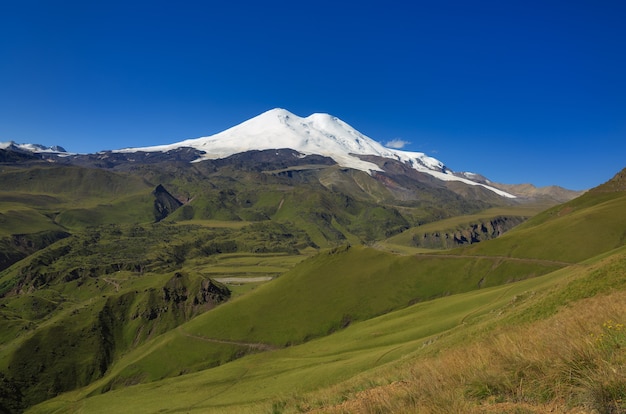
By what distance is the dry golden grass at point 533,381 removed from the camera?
24.4 ft

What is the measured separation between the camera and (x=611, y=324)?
10883mm

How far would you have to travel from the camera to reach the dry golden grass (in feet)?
24.4

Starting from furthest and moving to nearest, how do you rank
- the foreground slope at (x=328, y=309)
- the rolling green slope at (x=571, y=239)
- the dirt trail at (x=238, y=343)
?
the rolling green slope at (x=571, y=239) → the dirt trail at (x=238, y=343) → the foreground slope at (x=328, y=309)

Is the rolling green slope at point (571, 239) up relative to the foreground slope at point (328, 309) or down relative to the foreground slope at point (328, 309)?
up

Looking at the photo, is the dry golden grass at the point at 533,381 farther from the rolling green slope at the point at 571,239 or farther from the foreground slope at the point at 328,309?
the rolling green slope at the point at 571,239

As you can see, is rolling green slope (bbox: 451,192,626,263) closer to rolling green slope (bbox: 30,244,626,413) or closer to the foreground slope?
the foreground slope

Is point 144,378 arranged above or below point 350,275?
below

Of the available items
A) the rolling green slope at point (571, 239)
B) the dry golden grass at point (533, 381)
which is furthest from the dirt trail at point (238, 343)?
the dry golden grass at point (533, 381)

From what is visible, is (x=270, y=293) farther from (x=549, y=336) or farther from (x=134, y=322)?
(x=549, y=336)

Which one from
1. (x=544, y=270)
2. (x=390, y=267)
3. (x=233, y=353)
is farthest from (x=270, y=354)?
(x=544, y=270)

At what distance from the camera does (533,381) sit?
29.4 ft

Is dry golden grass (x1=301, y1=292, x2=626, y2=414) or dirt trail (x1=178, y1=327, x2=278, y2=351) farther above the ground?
dry golden grass (x1=301, y1=292, x2=626, y2=414)

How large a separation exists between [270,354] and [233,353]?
2360 cm

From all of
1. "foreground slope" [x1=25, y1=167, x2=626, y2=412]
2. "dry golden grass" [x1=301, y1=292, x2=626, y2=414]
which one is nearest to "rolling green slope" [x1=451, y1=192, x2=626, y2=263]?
"foreground slope" [x1=25, y1=167, x2=626, y2=412]
